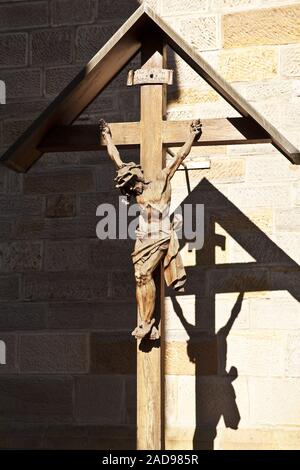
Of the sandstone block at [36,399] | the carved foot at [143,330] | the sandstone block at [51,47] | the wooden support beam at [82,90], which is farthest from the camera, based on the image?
the sandstone block at [51,47]

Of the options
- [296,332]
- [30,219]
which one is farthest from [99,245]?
[296,332]

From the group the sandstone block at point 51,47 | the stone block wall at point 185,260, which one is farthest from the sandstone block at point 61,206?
the sandstone block at point 51,47

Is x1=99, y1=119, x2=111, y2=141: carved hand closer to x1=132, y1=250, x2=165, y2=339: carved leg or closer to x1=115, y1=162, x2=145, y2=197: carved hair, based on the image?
x1=115, y1=162, x2=145, y2=197: carved hair

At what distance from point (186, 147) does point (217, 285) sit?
48.4 inches

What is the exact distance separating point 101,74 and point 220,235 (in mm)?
1355

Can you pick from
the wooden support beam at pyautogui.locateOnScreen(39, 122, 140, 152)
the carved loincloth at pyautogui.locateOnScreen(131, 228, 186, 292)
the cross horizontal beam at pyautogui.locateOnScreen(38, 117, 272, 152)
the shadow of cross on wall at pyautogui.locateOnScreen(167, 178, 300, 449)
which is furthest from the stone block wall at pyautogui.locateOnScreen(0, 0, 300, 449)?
the carved loincloth at pyautogui.locateOnScreen(131, 228, 186, 292)

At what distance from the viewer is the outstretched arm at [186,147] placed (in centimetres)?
515

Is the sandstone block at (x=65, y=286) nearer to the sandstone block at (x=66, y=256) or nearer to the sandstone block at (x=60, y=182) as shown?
the sandstone block at (x=66, y=256)

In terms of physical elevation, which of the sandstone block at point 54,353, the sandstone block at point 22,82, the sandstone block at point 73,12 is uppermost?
the sandstone block at point 73,12

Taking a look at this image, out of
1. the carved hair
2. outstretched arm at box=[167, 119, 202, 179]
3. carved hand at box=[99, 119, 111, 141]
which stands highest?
carved hand at box=[99, 119, 111, 141]

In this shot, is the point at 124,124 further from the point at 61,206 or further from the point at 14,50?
the point at 14,50

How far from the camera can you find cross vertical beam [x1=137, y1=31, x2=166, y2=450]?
4984 millimetres

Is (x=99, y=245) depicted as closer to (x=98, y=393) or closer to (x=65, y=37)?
(x=98, y=393)

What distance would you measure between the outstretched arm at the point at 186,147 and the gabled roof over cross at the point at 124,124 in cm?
6
